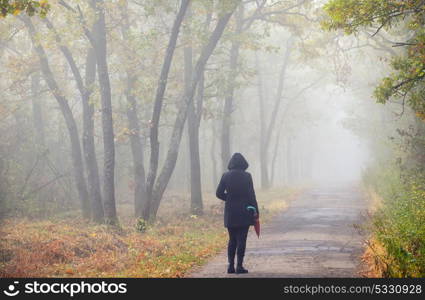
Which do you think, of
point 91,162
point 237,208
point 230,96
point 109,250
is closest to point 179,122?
point 91,162

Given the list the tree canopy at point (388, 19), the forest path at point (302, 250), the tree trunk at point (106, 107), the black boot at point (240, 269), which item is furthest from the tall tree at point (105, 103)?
the black boot at point (240, 269)

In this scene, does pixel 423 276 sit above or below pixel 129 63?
below

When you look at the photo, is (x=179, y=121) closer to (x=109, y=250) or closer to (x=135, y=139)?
(x=135, y=139)

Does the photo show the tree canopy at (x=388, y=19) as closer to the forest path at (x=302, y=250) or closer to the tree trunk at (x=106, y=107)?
the forest path at (x=302, y=250)

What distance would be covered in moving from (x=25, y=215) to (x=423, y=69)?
17.7 metres

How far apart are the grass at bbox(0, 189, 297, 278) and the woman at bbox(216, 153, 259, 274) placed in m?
1.17

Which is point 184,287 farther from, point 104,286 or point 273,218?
point 273,218

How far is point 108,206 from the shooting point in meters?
19.1

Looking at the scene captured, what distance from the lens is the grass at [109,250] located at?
11539 millimetres

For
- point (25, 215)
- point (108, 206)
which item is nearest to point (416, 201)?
point (108, 206)

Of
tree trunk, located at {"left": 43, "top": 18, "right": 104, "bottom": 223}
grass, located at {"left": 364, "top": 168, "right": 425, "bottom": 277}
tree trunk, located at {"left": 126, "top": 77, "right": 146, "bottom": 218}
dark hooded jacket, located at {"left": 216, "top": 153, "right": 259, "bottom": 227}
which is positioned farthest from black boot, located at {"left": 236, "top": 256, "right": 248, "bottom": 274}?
tree trunk, located at {"left": 126, "top": 77, "right": 146, "bottom": 218}

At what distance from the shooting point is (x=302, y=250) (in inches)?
525

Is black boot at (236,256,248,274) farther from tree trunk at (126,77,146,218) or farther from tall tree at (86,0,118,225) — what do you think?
tree trunk at (126,77,146,218)

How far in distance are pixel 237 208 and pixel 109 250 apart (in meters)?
5.21
